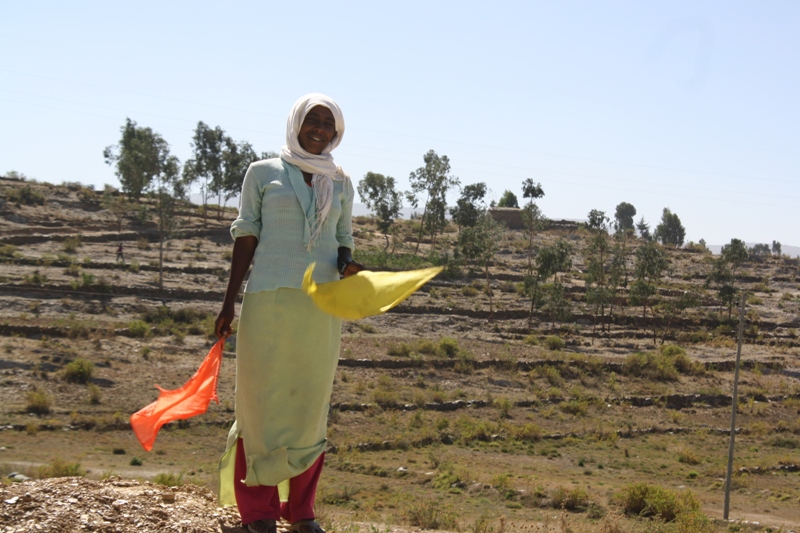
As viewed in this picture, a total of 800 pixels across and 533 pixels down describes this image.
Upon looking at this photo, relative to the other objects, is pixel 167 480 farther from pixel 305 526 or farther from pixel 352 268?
pixel 352 268

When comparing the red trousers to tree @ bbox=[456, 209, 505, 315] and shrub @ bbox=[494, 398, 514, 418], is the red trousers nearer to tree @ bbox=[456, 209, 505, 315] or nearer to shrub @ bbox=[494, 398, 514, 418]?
shrub @ bbox=[494, 398, 514, 418]

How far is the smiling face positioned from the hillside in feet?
5.86

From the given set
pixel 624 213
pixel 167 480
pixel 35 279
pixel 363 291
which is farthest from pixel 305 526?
pixel 624 213

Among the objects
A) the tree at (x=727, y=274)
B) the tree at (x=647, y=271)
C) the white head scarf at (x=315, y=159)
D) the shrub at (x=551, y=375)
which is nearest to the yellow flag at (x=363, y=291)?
the white head scarf at (x=315, y=159)

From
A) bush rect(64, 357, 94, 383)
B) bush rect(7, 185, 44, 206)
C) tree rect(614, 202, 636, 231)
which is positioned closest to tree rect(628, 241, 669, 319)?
bush rect(64, 357, 94, 383)

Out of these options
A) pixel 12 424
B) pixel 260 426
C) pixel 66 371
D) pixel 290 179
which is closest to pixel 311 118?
pixel 290 179

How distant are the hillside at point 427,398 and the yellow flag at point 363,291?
46.8 inches

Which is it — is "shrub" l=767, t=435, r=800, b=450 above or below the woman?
below

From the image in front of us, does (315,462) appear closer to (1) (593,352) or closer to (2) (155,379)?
(2) (155,379)

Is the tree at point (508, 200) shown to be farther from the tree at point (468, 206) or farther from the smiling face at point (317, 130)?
the smiling face at point (317, 130)

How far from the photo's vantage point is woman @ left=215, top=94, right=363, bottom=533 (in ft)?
11.5

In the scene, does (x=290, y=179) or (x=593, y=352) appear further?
(x=593, y=352)

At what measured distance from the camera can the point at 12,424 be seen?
54.4 ft

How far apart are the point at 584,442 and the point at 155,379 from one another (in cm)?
1148
